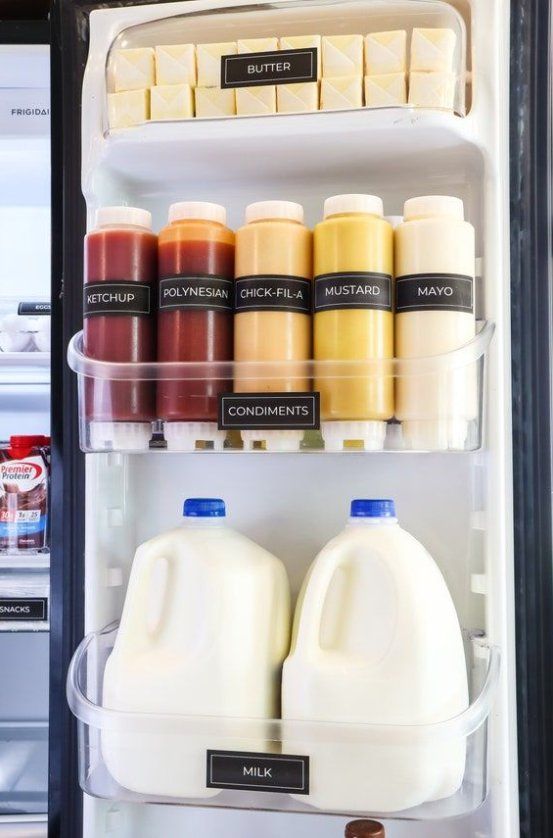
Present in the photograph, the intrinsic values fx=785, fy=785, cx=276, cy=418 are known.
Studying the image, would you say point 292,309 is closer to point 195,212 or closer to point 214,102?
Answer: point 195,212

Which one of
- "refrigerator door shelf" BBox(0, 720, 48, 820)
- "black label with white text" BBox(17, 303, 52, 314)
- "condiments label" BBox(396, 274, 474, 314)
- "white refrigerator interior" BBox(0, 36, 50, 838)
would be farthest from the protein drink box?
"condiments label" BBox(396, 274, 474, 314)

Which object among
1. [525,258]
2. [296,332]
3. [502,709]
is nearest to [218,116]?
[296,332]

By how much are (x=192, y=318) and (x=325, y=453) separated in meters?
0.29

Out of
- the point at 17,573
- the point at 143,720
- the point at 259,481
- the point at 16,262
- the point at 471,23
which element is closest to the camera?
the point at 143,720

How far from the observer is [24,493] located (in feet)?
5.49

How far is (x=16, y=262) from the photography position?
189 centimetres

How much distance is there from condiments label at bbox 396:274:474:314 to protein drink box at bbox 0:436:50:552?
3.24ft

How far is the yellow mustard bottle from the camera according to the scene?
38.9 inches

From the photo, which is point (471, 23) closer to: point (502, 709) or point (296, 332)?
point (296, 332)

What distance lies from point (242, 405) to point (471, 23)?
2.01 feet

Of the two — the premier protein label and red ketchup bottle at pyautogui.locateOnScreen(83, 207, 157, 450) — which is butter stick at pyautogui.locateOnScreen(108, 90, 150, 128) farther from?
the premier protein label

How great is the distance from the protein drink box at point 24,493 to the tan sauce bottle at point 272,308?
80 cm

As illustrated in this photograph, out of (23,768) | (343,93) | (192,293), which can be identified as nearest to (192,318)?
(192,293)

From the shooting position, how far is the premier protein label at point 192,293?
1026 millimetres
